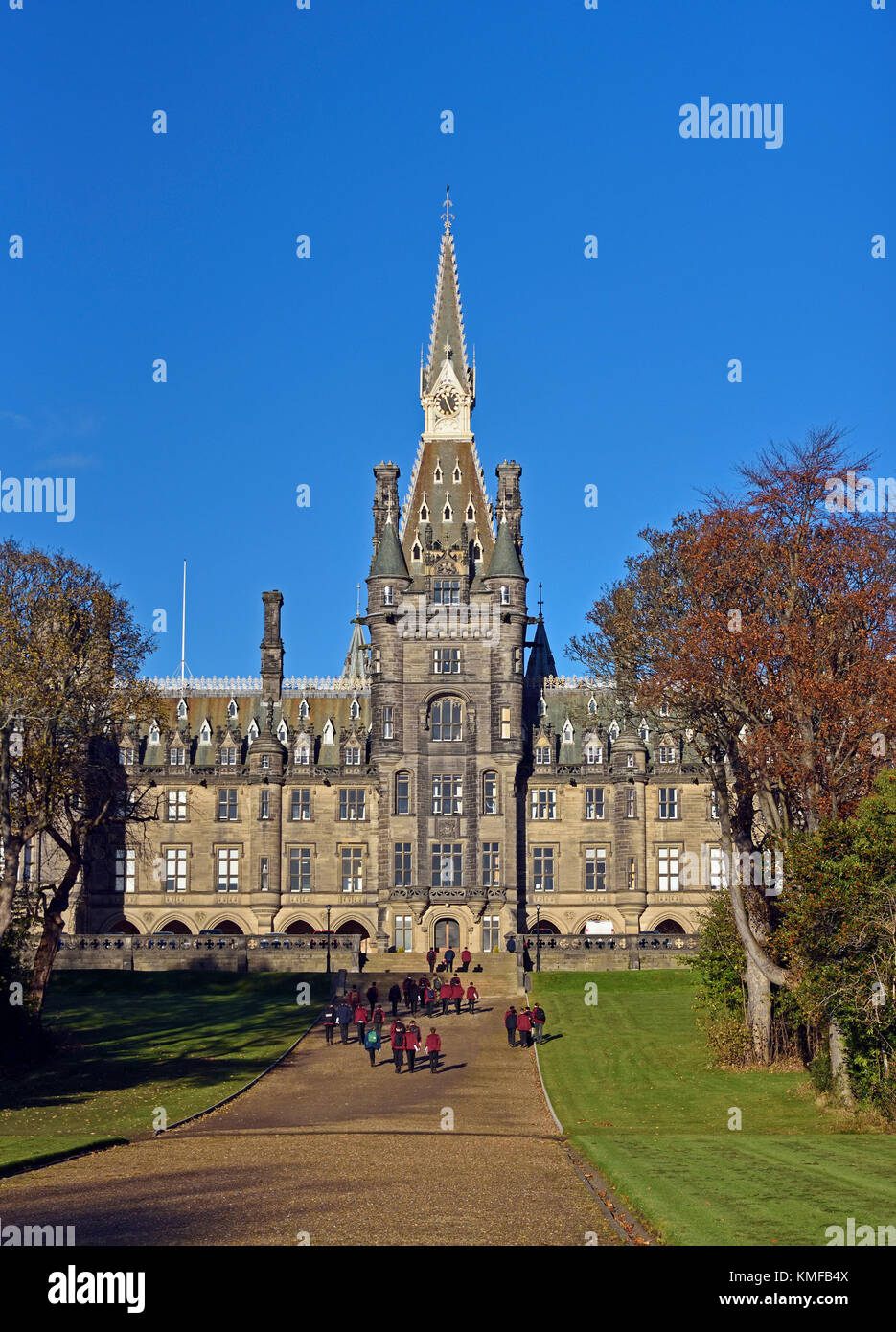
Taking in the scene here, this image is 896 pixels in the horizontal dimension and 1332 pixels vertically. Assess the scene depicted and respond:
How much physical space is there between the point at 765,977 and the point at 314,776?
5417 centimetres

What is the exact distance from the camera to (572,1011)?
6675cm

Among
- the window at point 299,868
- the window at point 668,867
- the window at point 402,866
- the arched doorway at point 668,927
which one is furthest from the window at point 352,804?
the arched doorway at point 668,927

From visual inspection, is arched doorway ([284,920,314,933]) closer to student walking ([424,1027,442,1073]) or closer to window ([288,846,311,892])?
window ([288,846,311,892])

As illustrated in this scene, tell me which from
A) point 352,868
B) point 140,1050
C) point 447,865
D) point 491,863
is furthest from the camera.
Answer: point 352,868

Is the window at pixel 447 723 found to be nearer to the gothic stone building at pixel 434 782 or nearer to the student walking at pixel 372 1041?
the gothic stone building at pixel 434 782

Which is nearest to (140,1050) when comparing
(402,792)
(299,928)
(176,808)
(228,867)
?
(402,792)

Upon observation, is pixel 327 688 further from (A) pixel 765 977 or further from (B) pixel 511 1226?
(B) pixel 511 1226

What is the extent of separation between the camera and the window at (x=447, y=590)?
95750 millimetres

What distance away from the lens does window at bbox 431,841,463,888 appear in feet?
308

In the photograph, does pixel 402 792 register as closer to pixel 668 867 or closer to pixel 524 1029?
pixel 668 867

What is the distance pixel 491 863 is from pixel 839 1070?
5304cm

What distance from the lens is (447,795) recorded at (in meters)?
94.8

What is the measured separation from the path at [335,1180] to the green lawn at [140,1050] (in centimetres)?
202

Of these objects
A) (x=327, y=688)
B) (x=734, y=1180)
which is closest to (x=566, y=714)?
(x=327, y=688)
